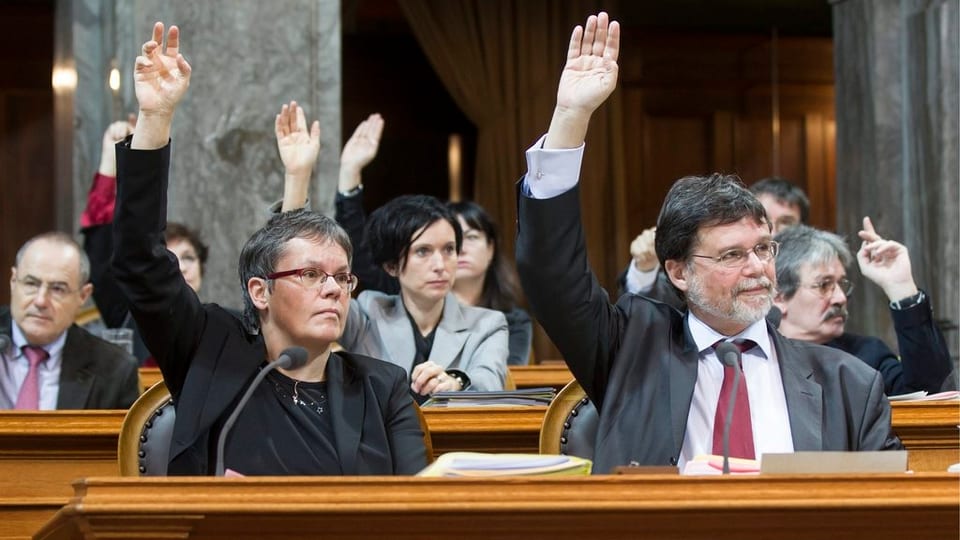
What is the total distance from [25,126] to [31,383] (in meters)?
4.37

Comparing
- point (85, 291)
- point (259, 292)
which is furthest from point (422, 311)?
point (259, 292)

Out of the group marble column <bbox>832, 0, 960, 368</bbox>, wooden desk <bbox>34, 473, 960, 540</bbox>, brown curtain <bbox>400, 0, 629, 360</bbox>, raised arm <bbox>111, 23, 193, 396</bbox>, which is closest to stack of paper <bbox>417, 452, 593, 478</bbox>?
wooden desk <bbox>34, 473, 960, 540</bbox>

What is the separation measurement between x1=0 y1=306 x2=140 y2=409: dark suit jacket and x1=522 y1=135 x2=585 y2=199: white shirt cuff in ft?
6.13

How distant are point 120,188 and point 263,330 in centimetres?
42

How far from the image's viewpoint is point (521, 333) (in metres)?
4.73

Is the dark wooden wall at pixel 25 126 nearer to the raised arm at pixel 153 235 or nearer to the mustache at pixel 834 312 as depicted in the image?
the mustache at pixel 834 312

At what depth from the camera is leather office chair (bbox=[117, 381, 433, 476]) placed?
254cm

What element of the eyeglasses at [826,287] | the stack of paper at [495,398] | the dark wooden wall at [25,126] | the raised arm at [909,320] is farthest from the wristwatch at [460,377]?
the dark wooden wall at [25,126]

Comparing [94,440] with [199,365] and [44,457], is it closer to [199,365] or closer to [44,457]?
[44,457]

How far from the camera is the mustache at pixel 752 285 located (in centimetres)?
263

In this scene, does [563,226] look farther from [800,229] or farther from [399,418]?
[800,229]

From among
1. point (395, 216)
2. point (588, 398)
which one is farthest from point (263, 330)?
point (395, 216)

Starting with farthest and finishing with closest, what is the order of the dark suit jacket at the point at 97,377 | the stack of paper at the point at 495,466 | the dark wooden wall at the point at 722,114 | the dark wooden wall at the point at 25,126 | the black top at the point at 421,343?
the dark wooden wall at the point at 722,114 → the dark wooden wall at the point at 25,126 → the black top at the point at 421,343 → the dark suit jacket at the point at 97,377 → the stack of paper at the point at 495,466

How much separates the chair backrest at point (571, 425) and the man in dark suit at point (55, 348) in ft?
5.39
